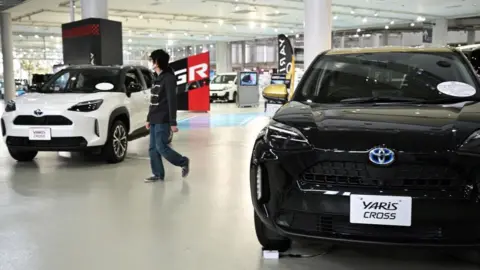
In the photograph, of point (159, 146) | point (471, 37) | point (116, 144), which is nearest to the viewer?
point (159, 146)

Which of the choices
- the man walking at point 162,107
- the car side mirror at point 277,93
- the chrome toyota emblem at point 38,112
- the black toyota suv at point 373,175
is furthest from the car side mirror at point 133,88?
the black toyota suv at point 373,175

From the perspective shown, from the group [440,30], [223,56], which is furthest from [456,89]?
[223,56]

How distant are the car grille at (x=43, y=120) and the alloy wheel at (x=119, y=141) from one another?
68 cm

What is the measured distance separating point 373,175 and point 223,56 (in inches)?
1355

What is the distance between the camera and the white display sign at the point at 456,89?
2996mm

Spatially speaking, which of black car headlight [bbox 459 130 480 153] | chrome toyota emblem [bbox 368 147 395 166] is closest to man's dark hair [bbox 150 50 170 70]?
chrome toyota emblem [bbox 368 147 395 166]

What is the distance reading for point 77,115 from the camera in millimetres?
5773

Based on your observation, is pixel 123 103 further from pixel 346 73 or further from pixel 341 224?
pixel 341 224

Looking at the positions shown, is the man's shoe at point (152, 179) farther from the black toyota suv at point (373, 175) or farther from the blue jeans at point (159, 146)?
the black toyota suv at point (373, 175)

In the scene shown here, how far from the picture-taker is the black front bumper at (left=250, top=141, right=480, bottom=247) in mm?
2217

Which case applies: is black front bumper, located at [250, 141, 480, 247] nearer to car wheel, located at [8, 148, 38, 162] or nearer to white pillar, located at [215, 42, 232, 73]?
car wheel, located at [8, 148, 38, 162]

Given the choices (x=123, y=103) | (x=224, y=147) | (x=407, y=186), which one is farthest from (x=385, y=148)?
(x=224, y=147)

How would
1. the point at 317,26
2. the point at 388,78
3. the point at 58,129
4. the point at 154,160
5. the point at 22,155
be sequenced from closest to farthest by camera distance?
the point at 388,78 → the point at 154,160 → the point at 58,129 → the point at 22,155 → the point at 317,26

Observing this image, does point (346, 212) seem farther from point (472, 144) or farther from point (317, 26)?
point (317, 26)
